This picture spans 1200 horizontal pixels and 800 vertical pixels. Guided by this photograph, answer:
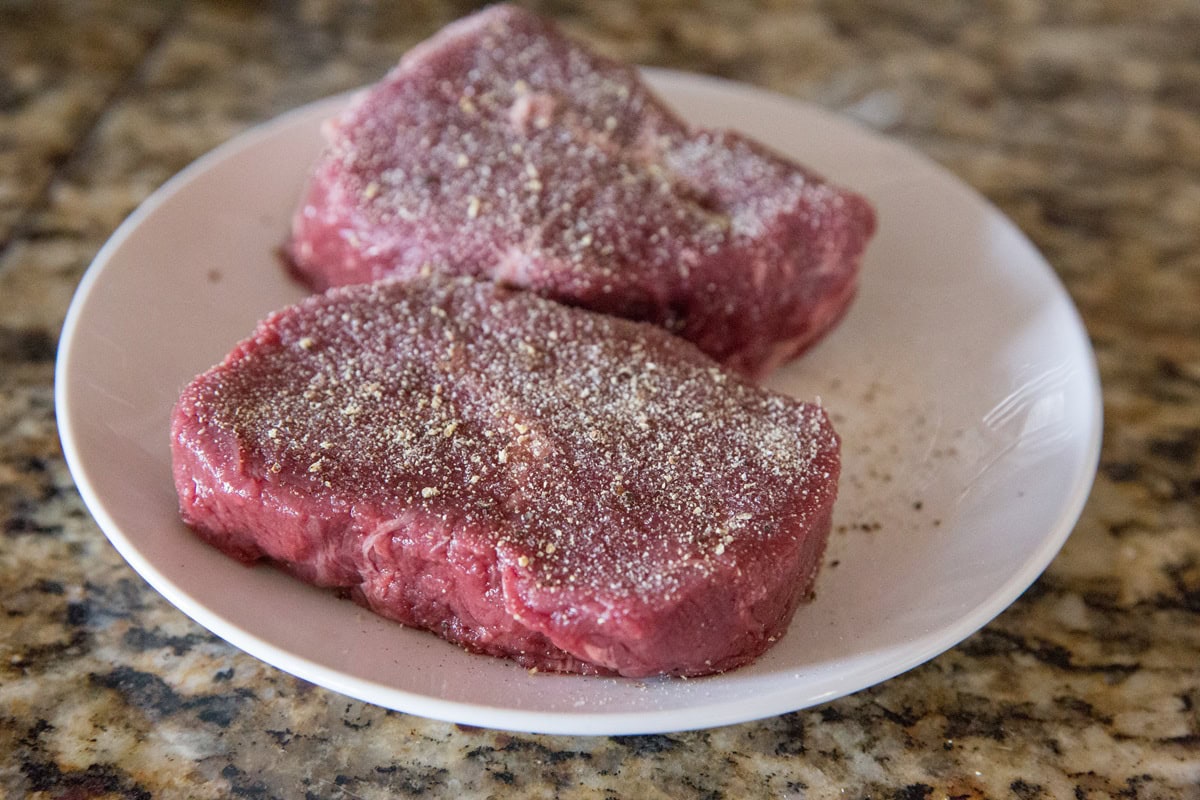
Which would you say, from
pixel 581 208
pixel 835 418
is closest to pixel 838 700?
pixel 835 418

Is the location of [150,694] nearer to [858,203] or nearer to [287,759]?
[287,759]

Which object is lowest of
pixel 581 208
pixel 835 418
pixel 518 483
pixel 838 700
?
pixel 838 700

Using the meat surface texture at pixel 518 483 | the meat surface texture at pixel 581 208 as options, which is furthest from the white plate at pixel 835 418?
the meat surface texture at pixel 581 208

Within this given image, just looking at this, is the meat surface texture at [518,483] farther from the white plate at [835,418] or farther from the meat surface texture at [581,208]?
the meat surface texture at [581,208]

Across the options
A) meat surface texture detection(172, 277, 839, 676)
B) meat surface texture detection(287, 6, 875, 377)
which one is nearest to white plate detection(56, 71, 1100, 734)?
meat surface texture detection(172, 277, 839, 676)

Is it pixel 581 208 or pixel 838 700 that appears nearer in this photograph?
pixel 838 700

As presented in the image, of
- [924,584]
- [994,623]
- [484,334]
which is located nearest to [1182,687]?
[994,623]

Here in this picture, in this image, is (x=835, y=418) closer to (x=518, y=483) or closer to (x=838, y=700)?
(x=838, y=700)
